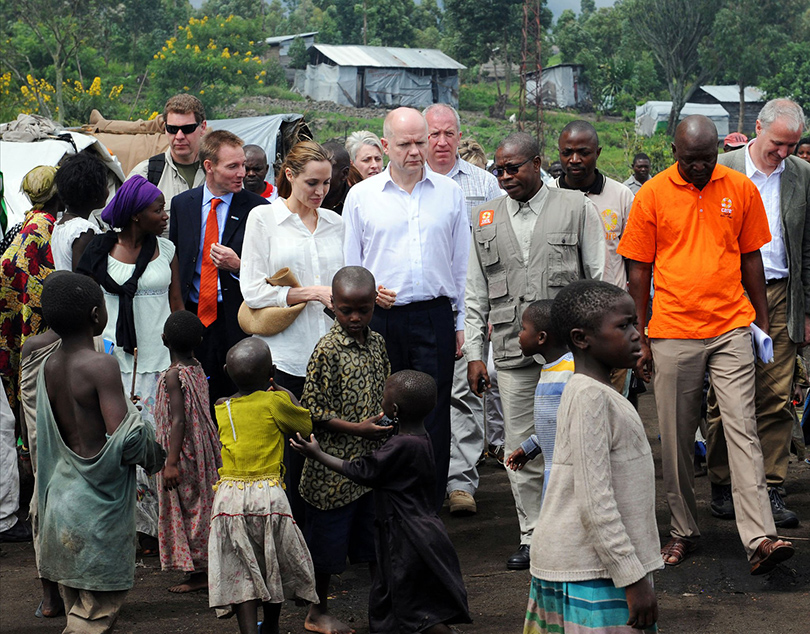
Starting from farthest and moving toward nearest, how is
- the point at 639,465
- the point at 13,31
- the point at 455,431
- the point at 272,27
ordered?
the point at 272,27 → the point at 13,31 → the point at 455,431 → the point at 639,465

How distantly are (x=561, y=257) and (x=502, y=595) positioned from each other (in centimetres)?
180

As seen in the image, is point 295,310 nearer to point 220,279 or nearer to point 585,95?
point 220,279

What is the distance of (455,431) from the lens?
6609mm

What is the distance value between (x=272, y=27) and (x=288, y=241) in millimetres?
101213

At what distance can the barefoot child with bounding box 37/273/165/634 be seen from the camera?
3746 millimetres

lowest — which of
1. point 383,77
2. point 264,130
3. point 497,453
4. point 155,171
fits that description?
point 497,453

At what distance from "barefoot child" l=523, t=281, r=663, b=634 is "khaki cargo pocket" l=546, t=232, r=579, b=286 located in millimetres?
1984

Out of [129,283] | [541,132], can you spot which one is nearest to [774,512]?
[129,283]

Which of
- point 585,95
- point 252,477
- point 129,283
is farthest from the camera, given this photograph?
point 585,95

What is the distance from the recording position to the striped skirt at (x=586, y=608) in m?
3.07

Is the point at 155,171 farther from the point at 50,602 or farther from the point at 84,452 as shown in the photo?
the point at 84,452

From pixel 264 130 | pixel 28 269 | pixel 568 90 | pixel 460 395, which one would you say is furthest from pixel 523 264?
pixel 568 90

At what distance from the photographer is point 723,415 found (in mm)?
5246

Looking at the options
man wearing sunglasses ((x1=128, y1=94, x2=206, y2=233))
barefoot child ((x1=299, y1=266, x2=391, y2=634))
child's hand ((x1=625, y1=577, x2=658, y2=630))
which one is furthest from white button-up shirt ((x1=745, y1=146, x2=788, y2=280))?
man wearing sunglasses ((x1=128, y1=94, x2=206, y2=233))
